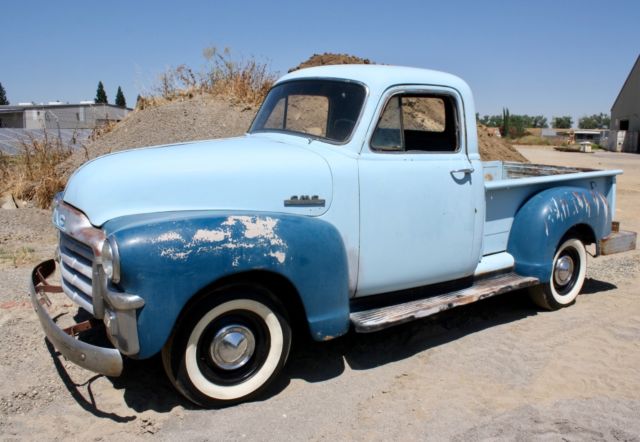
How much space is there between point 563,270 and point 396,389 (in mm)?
2344

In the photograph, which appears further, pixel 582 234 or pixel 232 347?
pixel 582 234

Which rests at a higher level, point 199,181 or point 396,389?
point 199,181

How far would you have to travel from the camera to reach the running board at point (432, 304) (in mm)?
3719

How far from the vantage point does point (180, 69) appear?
1214cm

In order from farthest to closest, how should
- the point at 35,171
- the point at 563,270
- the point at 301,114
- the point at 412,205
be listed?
1. the point at 35,171
2. the point at 563,270
3. the point at 301,114
4. the point at 412,205

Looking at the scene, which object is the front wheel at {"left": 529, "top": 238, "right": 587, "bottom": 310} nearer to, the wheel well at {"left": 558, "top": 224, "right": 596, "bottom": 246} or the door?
the wheel well at {"left": 558, "top": 224, "right": 596, "bottom": 246}

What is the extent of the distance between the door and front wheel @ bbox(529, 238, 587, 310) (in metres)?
0.99

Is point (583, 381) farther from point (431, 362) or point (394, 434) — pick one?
point (394, 434)

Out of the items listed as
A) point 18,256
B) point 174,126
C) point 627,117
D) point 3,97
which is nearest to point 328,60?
Answer: point 174,126

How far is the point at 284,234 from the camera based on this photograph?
333 centimetres

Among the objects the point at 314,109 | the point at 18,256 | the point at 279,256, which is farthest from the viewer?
the point at 18,256

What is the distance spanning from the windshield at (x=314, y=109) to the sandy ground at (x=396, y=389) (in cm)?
161

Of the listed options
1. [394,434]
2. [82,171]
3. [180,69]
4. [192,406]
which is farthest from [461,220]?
[180,69]

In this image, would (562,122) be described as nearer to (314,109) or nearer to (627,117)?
(627,117)
